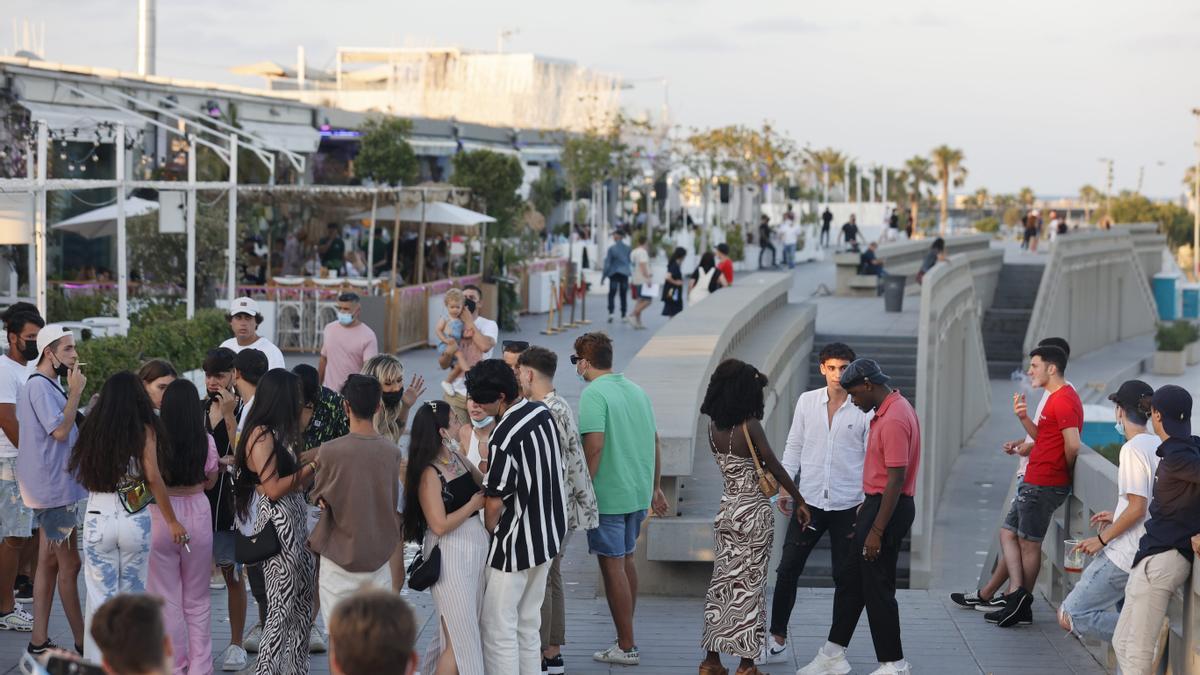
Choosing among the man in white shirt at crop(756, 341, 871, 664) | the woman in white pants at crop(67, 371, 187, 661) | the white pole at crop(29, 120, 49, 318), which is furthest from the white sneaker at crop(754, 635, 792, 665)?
the white pole at crop(29, 120, 49, 318)

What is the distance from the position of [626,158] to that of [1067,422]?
38.9 meters

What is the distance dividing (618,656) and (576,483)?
109cm

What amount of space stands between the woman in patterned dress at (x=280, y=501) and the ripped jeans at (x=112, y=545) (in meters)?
0.52

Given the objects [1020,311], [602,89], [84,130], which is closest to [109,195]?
[84,130]

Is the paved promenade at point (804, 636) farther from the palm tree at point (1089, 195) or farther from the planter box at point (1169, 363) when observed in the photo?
the palm tree at point (1089, 195)

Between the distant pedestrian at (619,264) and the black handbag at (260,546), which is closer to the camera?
the black handbag at (260,546)

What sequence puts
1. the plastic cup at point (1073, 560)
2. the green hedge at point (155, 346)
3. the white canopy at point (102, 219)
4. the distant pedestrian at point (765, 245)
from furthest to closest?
the distant pedestrian at point (765, 245) < the white canopy at point (102, 219) < the green hedge at point (155, 346) < the plastic cup at point (1073, 560)

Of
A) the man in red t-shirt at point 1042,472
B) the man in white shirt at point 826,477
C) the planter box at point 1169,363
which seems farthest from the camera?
the planter box at point 1169,363

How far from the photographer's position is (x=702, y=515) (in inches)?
382

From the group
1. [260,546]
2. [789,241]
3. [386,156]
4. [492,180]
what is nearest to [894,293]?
[492,180]

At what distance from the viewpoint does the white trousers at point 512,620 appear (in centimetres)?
655

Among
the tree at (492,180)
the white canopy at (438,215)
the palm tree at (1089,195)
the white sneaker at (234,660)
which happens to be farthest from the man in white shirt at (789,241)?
the palm tree at (1089,195)

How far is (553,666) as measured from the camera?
24.8 feet

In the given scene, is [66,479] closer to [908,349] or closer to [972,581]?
[972,581]
